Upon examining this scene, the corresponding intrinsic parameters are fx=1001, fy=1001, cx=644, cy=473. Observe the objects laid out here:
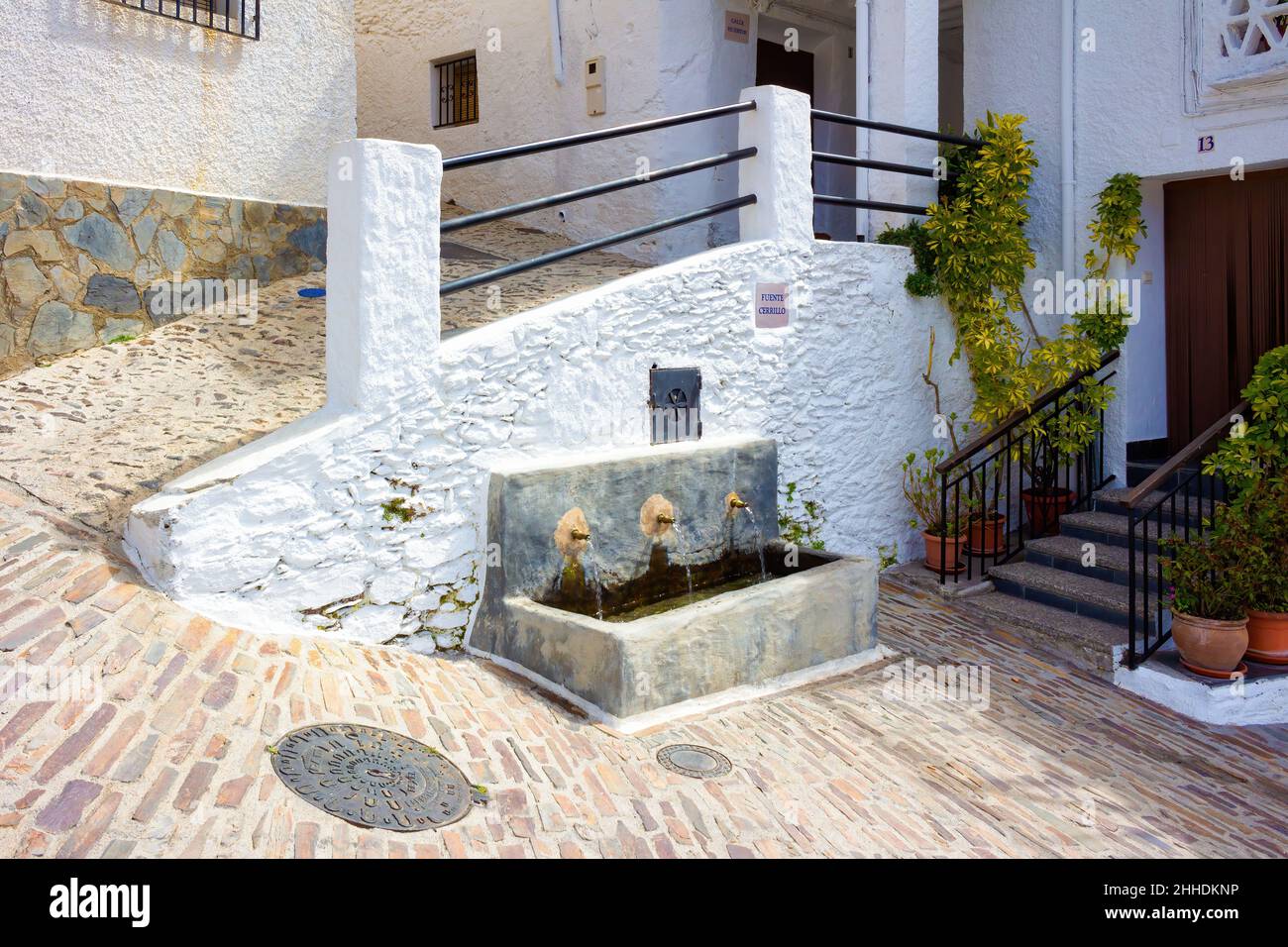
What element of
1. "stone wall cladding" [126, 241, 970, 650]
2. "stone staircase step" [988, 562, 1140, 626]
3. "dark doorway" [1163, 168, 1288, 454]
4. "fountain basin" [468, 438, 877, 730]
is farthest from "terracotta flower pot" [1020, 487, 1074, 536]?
"fountain basin" [468, 438, 877, 730]

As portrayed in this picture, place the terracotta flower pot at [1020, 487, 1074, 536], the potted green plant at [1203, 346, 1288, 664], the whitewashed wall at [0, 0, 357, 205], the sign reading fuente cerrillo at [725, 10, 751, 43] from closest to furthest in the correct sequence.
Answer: the potted green plant at [1203, 346, 1288, 664]
the whitewashed wall at [0, 0, 357, 205]
the terracotta flower pot at [1020, 487, 1074, 536]
the sign reading fuente cerrillo at [725, 10, 751, 43]

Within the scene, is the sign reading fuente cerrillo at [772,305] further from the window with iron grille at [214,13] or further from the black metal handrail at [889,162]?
the window with iron grille at [214,13]

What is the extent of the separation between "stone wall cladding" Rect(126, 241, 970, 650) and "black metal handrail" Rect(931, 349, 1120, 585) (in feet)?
1.69

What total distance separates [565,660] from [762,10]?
8.06m

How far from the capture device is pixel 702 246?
9.97 metres

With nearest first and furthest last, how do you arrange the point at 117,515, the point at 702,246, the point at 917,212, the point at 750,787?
the point at 750,787 < the point at 117,515 < the point at 917,212 < the point at 702,246

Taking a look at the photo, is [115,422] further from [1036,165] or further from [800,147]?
[1036,165]

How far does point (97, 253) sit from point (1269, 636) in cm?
782

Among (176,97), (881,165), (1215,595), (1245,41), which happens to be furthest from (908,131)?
(176,97)

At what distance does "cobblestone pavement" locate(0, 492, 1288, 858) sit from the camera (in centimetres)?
312

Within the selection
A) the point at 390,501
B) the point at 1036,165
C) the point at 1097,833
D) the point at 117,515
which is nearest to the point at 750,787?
the point at 1097,833

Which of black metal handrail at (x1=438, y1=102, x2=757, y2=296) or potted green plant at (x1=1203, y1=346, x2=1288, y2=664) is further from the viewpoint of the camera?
potted green plant at (x1=1203, y1=346, x2=1288, y2=664)

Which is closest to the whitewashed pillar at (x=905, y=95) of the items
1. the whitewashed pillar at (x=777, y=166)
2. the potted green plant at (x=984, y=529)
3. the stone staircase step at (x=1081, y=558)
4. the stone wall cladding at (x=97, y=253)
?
the whitewashed pillar at (x=777, y=166)

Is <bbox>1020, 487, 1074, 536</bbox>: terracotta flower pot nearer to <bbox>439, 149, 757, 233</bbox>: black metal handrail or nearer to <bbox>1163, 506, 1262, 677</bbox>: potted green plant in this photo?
<bbox>1163, 506, 1262, 677</bbox>: potted green plant
